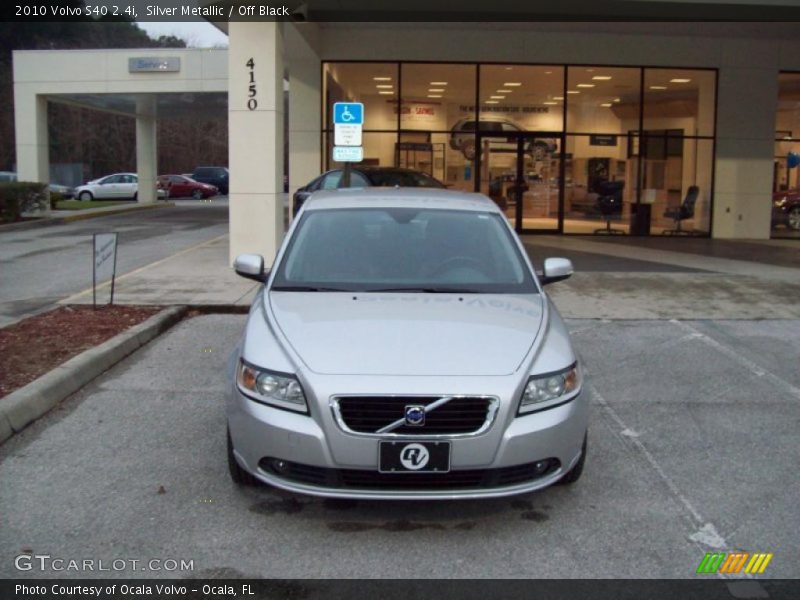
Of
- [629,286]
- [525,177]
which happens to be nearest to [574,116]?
[525,177]

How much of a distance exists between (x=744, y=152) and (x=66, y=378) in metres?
17.8

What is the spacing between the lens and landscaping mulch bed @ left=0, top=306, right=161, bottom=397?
7066mm

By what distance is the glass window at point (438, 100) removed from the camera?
20.1m

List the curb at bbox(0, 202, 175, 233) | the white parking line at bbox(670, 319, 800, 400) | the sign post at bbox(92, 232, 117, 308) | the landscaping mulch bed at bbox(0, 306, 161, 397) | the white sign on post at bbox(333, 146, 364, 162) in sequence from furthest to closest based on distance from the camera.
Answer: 1. the curb at bbox(0, 202, 175, 233)
2. the white sign on post at bbox(333, 146, 364, 162)
3. the sign post at bbox(92, 232, 117, 308)
4. the white parking line at bbox(670, 319, 800, 400)
5. the landscaping mulch bed at bbox(0, 306, 161, 397)

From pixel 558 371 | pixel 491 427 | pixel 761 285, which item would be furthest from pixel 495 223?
pixel 761 285

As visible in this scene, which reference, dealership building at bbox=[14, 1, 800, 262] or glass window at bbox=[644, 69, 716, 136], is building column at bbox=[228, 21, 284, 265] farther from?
glass window at bbox=[644, 69, 716, 136]

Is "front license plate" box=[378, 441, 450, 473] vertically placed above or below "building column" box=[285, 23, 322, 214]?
below

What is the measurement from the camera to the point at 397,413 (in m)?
4.22

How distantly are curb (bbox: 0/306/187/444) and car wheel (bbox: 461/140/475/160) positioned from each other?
12.3 meters

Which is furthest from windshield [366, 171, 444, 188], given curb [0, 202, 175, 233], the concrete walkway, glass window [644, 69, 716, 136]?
curb [0, 202, 175, 233]

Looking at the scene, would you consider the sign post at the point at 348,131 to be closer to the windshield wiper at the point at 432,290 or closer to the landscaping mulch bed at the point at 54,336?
the landscaping mulch bed at the point at 54,336

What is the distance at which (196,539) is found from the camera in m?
4.37

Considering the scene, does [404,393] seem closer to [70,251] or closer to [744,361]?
[744,361]
